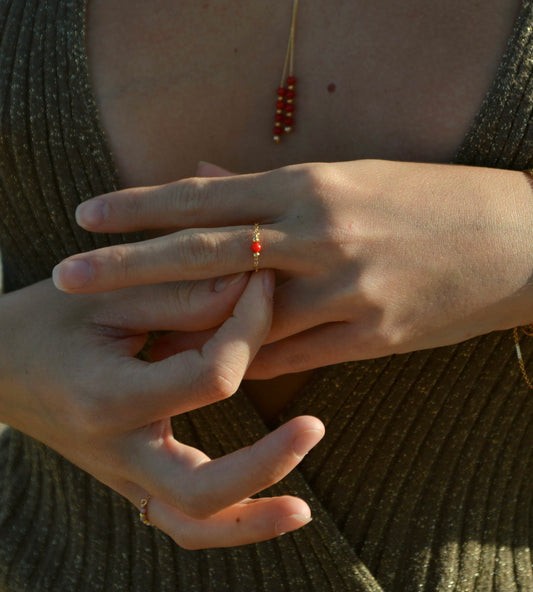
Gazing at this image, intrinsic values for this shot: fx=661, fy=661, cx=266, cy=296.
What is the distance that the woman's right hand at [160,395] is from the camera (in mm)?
654

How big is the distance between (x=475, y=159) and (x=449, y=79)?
0.32 feet

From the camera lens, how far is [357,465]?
36.4 inches

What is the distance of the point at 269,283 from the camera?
70 cm

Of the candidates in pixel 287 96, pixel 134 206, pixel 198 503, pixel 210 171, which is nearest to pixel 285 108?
pixel 287 96

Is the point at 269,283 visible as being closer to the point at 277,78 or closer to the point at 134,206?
the point at 134,206

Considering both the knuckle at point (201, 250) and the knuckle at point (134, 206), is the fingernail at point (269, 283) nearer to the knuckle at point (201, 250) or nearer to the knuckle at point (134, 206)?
the knuckle at point (201, 250)

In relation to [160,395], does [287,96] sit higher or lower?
higher

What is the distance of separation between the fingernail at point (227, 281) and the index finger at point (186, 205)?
0.06 metres

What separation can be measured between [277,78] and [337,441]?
489 mm

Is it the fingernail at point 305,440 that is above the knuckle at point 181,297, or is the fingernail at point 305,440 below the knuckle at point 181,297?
below

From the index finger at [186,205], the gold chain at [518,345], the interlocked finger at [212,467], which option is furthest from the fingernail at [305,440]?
the gold chain at [518,345]

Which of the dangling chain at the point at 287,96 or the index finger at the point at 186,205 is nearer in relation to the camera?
the index finger at the point at 186,205

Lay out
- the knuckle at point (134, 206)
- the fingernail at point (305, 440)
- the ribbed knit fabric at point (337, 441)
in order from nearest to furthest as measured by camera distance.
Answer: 1. the fingernail at point (305, 440)
2. the knuckle at point (134, 206)
3. the ribbed knit fabric at point (337, 441)

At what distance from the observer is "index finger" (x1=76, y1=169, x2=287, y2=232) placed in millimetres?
704
